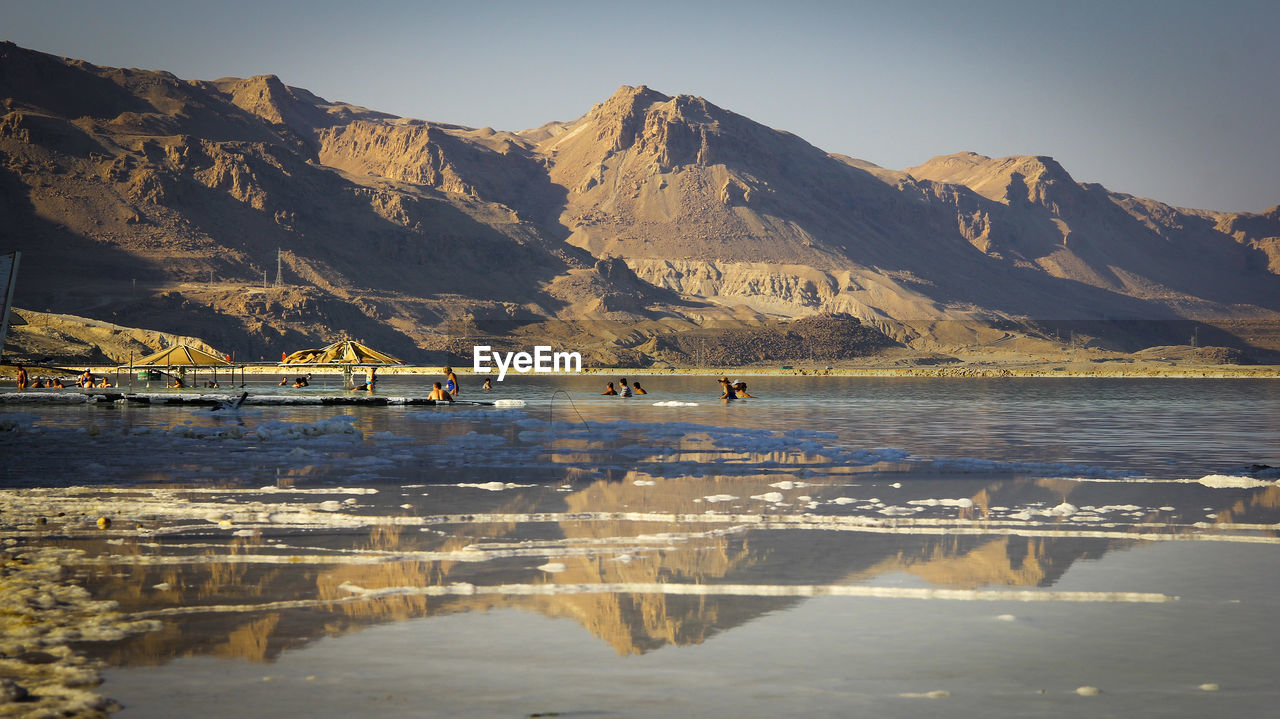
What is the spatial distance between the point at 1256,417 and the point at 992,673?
4981cm

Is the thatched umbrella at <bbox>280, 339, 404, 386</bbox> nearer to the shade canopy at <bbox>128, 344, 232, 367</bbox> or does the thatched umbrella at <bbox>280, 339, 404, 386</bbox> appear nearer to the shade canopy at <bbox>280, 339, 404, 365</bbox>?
the shade canopy at <bbox>280, 339, 404, 365</bbox>

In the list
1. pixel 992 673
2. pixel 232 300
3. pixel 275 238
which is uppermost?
pixel 275 238

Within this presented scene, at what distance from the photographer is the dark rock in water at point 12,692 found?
7.59 metres

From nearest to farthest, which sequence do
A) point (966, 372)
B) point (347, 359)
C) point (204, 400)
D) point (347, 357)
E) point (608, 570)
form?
point (608, 570), point (204, 400), point (347, 359), point (347, 357), point (966, 372)

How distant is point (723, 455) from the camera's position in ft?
A: 91.4

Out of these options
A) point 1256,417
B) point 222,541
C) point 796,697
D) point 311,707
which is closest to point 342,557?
point 222,541

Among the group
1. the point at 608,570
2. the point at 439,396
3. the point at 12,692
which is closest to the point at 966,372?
the point at 439,396

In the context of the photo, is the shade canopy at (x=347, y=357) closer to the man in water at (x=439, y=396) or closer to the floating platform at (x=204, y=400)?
the floating platform at (x=204, y=400)

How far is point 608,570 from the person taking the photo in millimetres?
12531

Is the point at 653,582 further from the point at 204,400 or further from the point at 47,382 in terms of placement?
the point at 47,382

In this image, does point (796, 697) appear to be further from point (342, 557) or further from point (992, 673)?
point (342, 557)

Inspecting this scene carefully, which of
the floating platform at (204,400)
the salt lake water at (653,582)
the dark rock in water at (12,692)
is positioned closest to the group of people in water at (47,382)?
the floating platform at (204,400)

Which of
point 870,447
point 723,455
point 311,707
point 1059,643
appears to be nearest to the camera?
point 311,707

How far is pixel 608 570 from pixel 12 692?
20.8ft
